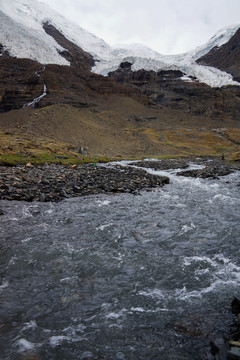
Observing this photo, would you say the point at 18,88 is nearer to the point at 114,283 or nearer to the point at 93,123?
the point at 93,123

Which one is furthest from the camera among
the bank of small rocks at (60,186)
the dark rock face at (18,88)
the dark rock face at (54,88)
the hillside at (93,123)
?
the dark rock face at (18,88)

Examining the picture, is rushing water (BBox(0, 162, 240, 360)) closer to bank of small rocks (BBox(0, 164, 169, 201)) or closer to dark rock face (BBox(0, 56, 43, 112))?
bank of small rocks (BBox(0, 164, 169, 201))

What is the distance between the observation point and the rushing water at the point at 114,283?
5324 mm

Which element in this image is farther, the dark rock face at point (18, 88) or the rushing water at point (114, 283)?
the dark rock face at point (18, 88)

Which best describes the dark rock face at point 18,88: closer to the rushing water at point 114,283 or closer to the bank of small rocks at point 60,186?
the bank of small rocks at point 60,186

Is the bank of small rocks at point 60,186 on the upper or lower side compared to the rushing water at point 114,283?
lower

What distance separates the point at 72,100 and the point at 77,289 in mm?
148828

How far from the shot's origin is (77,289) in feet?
23.8

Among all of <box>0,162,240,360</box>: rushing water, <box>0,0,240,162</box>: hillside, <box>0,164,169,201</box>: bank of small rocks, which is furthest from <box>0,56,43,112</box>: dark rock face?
<box>0,162,240,360</box>: rushing water

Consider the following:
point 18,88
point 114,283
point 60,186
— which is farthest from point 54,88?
point 114,283

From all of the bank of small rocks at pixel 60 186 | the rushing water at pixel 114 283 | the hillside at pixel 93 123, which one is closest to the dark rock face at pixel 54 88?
the hillside at pixel 93 123

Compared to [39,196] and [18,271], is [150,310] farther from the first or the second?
[39,196]

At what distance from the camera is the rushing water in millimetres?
5324

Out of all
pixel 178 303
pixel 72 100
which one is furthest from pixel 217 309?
pixel 72 100
